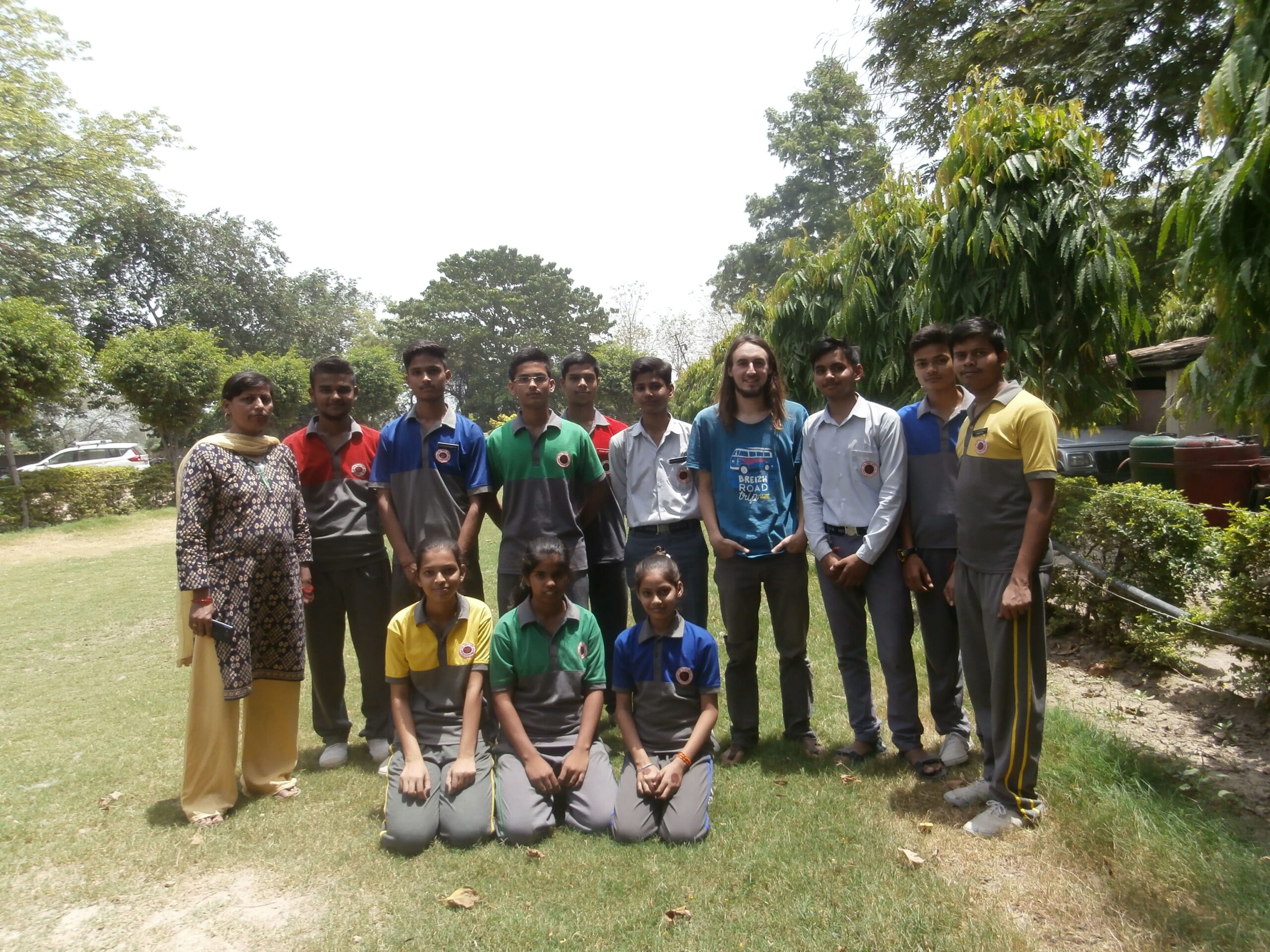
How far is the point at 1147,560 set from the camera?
5.34 meters

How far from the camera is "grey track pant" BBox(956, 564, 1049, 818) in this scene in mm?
3373

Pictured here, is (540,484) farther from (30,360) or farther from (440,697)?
(30,360)

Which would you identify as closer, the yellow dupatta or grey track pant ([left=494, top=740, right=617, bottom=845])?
grey track pant ([left=494, top=740, right=617, bottom=845])

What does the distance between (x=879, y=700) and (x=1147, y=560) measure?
189 cm

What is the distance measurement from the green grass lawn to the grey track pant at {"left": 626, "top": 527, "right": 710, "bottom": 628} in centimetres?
78

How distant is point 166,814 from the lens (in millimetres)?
4004

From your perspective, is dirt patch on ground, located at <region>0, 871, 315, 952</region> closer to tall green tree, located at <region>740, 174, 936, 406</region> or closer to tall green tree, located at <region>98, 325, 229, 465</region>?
tall green tree, located at <region>740, 174, 936, 406</region>

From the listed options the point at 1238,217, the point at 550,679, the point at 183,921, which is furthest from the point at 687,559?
the point at 1238,217

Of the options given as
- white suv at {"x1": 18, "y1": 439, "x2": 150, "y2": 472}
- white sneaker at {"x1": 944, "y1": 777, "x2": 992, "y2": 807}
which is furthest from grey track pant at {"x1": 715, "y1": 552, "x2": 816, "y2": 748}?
white suv at {"x1": 18, "y1": 439, "x2": 150, "y2": 472}

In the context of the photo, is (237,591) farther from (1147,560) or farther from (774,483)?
(1147,560)

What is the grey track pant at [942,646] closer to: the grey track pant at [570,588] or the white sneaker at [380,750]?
the grey track pant at [570,588]

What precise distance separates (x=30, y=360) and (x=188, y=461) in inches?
684

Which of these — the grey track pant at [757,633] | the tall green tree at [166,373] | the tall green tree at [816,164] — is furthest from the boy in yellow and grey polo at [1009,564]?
the tall green tree at [816,164]

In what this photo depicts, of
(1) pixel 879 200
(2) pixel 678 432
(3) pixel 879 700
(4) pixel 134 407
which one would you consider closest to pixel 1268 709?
(3) pixel 879 700
